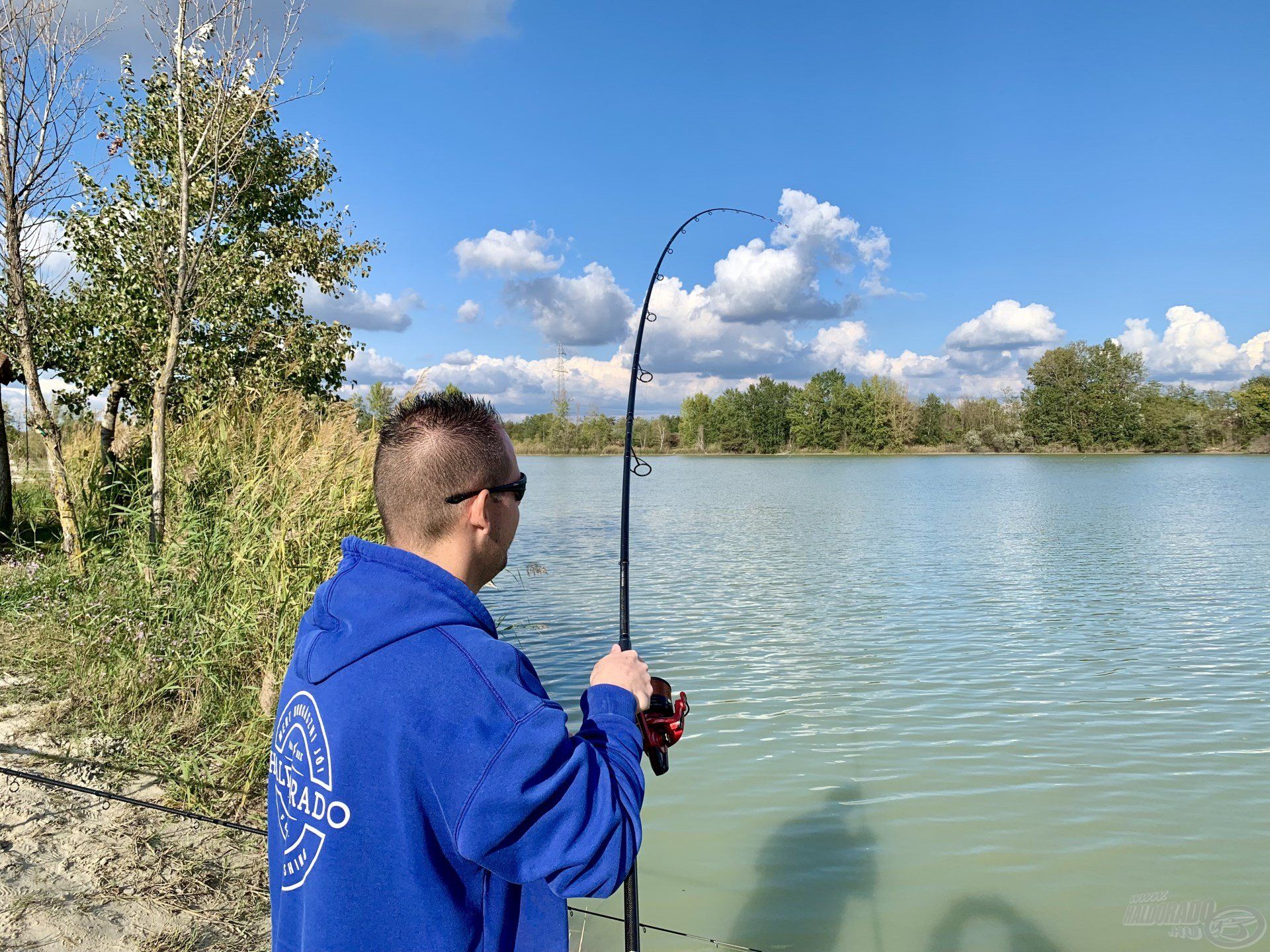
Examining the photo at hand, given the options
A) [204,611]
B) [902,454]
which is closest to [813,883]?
[204,611]

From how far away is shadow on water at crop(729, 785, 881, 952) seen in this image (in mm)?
4648

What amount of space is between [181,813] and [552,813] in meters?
3.15

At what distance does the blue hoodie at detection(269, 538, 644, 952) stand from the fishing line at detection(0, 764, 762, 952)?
248 cm

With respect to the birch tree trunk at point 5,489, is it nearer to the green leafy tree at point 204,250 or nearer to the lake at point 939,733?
the green leafy tree at point 204,250

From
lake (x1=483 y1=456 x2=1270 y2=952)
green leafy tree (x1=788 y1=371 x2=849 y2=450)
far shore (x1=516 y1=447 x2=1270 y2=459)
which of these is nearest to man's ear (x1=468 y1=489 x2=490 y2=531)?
lake (x1=483 y1=456 x2=1270 y2=952)

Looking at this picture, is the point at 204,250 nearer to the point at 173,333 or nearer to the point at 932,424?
the point at 173,333

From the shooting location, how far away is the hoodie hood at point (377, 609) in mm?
1496

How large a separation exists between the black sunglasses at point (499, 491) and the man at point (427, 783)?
122 mm

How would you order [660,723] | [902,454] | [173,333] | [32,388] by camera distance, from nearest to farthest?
[660,723] → [173,333] → [32,388] → [902,454]

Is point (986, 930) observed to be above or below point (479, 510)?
below

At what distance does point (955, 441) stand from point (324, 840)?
105552mm

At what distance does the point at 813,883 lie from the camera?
16.9 ft

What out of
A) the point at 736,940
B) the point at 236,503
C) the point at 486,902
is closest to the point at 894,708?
the point at 736,940

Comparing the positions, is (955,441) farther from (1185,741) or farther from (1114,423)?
(1185,741)
